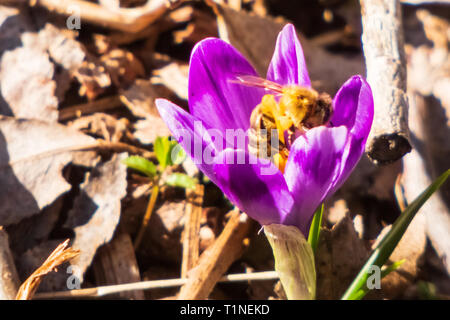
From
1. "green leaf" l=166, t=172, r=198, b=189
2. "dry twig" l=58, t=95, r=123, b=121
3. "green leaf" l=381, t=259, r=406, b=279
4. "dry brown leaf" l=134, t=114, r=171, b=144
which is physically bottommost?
"green leaf" l=381, t=259, r=406, b=279

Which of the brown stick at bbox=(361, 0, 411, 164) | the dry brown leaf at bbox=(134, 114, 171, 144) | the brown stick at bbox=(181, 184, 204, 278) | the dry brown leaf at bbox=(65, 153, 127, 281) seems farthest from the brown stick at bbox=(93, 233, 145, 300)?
the brown stick at bbox=(361, 0, 411, 164)

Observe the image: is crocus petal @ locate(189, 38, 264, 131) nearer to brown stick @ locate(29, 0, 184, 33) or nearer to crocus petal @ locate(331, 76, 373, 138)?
crocus petal @ locate(331, 76, 373, 138)

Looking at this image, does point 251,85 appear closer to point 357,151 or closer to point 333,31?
point 357,151

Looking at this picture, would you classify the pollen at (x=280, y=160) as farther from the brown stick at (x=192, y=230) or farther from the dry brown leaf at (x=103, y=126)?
the dry brown leaf at (x=103, y=126)

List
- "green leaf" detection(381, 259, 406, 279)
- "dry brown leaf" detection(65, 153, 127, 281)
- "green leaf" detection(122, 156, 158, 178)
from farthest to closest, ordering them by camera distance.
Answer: "green leaf" detection(122, 156, 158, 178) → "dry brown leaf" detection(65, 153, 127, 281) → "green leaf" detection(381, 259, 406, 279)

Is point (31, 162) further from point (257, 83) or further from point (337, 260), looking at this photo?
point (337, 260)

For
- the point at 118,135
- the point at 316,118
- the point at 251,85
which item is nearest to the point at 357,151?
the point at 316,118

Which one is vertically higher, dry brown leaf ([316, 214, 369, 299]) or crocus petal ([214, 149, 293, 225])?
crocus petal ([214, 149, 293, 225])

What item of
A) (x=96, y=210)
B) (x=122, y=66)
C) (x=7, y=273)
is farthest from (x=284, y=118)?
(x=122, y=66)
